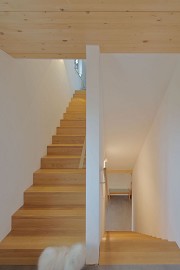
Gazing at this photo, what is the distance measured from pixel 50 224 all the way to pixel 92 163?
3.32ft

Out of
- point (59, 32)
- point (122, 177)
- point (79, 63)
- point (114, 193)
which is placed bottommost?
point (114, 193)

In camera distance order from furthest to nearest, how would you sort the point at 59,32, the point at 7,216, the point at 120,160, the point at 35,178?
1. the point at 120,160
2. the point at 35,178
3. the point at 7,216
4. the point at 59,32

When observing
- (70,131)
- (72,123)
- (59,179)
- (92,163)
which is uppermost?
(72,123)

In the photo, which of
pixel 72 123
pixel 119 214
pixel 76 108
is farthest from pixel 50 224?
pixel 119 214

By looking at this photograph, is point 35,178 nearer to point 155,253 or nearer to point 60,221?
point 60,221

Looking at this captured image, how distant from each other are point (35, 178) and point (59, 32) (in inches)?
82.4

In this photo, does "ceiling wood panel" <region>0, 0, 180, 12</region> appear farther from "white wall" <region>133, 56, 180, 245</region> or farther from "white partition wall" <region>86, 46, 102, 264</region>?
"white wall" <region>133, 56, 180, 245</region>

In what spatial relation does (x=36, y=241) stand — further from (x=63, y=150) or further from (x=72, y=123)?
(x=72, y=123)

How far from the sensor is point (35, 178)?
3529mm

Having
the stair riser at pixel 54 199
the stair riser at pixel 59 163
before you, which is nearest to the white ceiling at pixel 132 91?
the stair riser at pixel 59 163

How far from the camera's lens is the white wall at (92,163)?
7.66 feet

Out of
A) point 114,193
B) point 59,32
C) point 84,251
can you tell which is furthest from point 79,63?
point 84,251

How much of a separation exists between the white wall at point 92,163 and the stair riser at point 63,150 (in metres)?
1.83

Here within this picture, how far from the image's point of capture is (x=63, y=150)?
4.23 m
